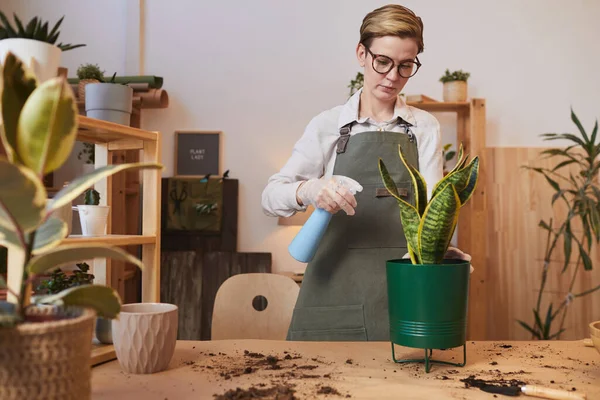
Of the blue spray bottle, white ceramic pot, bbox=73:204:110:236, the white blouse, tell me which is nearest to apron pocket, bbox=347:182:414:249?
the white blouse

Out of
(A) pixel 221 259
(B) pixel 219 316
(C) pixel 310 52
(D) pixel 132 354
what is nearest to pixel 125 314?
(D) pixel 132 354

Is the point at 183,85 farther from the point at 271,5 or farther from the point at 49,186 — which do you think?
the point at 49,186

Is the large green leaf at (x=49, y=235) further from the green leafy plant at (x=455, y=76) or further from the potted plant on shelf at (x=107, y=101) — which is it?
the green leafy plant at (x=455, y=76)

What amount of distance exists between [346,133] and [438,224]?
2.50 feet

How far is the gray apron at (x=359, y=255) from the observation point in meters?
1.70

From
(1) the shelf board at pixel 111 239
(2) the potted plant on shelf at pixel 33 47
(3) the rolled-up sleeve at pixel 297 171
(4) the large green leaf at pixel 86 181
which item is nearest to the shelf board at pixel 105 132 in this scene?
(2) the potted plant on shelf at pixel 33 47

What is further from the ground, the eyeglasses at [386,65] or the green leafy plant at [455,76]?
the green leafy plant at [455,76]

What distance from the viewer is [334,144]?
1.88 metres

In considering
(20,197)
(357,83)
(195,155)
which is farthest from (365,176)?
(195,155)

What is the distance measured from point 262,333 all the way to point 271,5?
2.89 metres

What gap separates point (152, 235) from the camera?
4.89ft

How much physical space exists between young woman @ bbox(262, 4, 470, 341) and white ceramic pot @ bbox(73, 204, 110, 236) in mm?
540

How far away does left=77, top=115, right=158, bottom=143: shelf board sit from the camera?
50.9 inches

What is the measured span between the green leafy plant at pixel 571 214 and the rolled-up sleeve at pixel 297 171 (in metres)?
2.14
